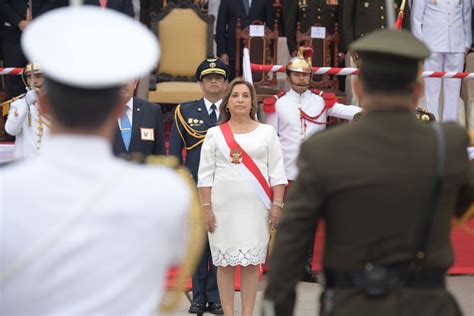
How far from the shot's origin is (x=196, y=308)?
294 inches

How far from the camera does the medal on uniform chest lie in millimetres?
6891

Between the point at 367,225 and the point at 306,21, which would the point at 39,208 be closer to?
the point at 367,225

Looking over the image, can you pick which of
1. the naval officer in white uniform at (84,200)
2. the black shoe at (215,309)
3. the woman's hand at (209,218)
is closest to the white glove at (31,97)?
the woman's hand at (209,218)

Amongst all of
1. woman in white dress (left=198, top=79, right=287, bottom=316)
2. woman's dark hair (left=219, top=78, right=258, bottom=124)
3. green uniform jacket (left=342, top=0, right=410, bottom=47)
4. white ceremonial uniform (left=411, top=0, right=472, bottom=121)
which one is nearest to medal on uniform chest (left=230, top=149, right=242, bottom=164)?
woman in white dress (left=198, top=79, right=287, bottom=316)

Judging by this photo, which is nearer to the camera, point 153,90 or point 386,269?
point 386,269

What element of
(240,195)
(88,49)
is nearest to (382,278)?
(88,49)

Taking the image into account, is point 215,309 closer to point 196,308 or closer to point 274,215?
point 196,308

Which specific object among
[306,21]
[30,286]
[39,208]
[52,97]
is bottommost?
[306,21]

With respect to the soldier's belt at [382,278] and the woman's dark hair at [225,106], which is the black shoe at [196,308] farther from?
the soldier's belt at [382,278]

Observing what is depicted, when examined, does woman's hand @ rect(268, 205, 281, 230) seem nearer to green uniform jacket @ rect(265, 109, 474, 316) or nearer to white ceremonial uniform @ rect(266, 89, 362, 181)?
white ceremonial uniform @ rect(266, 89, 362, 181)

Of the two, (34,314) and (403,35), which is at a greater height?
(403,35)

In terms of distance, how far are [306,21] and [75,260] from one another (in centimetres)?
909

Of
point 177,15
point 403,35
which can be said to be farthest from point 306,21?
point 403,35

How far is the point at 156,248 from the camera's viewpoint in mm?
2693
